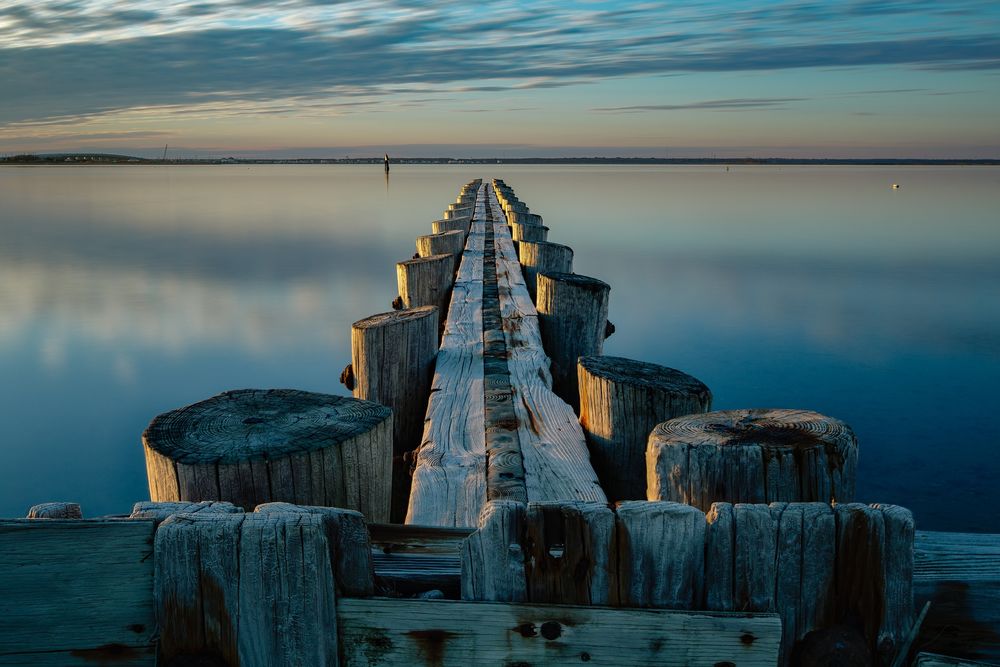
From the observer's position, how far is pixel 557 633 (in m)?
1.47

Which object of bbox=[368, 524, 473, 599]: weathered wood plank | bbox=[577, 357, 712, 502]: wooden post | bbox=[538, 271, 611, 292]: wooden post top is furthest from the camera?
bbox=[538, 271, 611, 292]: wooden post top

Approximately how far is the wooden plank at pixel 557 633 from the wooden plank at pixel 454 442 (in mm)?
856

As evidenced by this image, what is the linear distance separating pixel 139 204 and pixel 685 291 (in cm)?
3706

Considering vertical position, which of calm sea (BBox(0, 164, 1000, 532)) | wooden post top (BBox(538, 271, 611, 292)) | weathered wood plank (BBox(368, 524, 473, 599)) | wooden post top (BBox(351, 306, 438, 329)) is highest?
wooden post top (BBox(538, 271, 611, 292))

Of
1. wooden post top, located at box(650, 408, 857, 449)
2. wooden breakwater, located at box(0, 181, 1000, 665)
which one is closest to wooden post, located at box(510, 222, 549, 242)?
wooden post top, located at box(650, 408, 857, 449)

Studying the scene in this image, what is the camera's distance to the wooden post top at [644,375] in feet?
8.91

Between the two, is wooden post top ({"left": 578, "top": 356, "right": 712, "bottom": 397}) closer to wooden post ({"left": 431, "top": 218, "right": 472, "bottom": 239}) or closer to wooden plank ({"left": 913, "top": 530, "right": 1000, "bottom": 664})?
wooden plank ({"left": 913, "top": 530, "right": 1000, "bottom": 664})

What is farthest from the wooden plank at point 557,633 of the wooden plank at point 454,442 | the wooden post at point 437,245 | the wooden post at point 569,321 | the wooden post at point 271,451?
the wooden post at point 437,245

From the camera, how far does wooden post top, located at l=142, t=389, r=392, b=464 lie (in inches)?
79.5

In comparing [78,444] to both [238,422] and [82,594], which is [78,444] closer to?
[238,422]

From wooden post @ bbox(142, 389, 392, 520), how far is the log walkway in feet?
0.97

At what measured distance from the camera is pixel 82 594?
4.78 ft

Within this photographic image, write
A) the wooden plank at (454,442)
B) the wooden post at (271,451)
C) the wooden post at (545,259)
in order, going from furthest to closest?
the wooden post at (545,259) → the wooden plank at (454,442) → the wooden post at (271,451)

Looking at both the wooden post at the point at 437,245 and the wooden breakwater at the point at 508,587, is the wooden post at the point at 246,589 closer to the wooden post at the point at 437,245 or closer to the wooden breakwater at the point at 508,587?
the wooden breakwater at the point at 508,587
